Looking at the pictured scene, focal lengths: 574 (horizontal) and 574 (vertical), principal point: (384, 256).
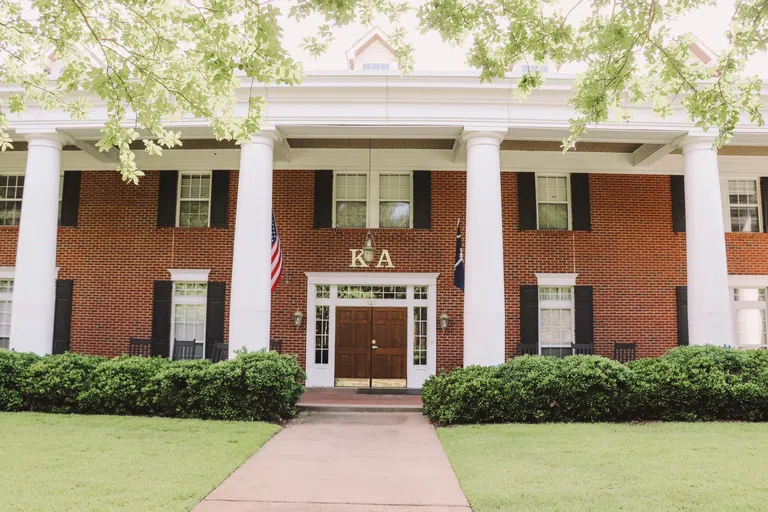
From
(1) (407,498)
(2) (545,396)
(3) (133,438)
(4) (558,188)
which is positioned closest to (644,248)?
(4) (558,188)

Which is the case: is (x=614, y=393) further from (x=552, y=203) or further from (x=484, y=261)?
(x=552, y=203)

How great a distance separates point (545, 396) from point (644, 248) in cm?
683

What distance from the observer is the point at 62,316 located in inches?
580

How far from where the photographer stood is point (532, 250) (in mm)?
14734

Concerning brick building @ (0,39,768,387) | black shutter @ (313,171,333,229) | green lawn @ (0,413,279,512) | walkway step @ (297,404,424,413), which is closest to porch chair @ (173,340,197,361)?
brick building @ (0,39,768,387)

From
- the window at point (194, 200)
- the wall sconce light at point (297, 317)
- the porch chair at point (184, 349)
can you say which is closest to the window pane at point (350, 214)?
the wall sconce light at point (297, 317)

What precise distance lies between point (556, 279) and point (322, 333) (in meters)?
6.13

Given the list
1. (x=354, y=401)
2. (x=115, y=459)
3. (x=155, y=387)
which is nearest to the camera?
(x=115, y=459)

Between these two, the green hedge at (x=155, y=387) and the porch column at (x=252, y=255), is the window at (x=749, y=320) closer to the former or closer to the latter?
the green hedge at (x=155, y=387)

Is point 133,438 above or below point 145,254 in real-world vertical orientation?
below

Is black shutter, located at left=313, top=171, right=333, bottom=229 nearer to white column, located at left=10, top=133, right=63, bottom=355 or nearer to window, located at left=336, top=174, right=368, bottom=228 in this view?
window, located at left=336, top=174, right=368, bottom=228

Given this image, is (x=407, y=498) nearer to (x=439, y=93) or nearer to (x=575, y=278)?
(x=439, y=93)

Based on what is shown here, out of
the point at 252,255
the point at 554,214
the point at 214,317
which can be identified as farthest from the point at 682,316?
the point at 214,317

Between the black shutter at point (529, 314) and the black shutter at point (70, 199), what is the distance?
464 inches
